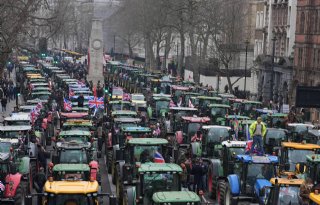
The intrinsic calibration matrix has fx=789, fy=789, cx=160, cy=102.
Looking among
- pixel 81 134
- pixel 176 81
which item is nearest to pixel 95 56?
pixel 176 81

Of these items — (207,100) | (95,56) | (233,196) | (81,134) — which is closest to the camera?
(233,196)

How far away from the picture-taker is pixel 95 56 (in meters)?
71.6

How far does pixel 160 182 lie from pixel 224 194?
302cm

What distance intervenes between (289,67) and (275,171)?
159ft

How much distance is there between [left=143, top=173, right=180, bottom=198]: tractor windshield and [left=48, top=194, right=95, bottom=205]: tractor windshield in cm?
281

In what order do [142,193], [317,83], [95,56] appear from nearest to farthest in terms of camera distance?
[142,193] < [317,83] < [95,56]

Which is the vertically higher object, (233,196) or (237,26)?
(237,26)

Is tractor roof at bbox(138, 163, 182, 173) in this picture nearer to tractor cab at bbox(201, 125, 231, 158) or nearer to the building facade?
tractor cab at bbox(201, 125, 231, 158)

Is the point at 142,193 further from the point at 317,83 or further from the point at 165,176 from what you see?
the point at 317,83

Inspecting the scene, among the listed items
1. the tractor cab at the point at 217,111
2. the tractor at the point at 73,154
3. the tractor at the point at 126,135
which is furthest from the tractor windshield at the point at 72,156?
the tractor cab at the point at 217,111

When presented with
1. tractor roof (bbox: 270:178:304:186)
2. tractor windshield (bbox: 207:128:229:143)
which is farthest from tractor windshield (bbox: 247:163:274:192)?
tractor windshield (bbox: 207:128:229:143)

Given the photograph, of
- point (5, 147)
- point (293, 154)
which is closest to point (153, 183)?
point (293, 154)

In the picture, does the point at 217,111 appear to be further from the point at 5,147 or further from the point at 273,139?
the point at 5,147

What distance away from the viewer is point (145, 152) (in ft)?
75.7
